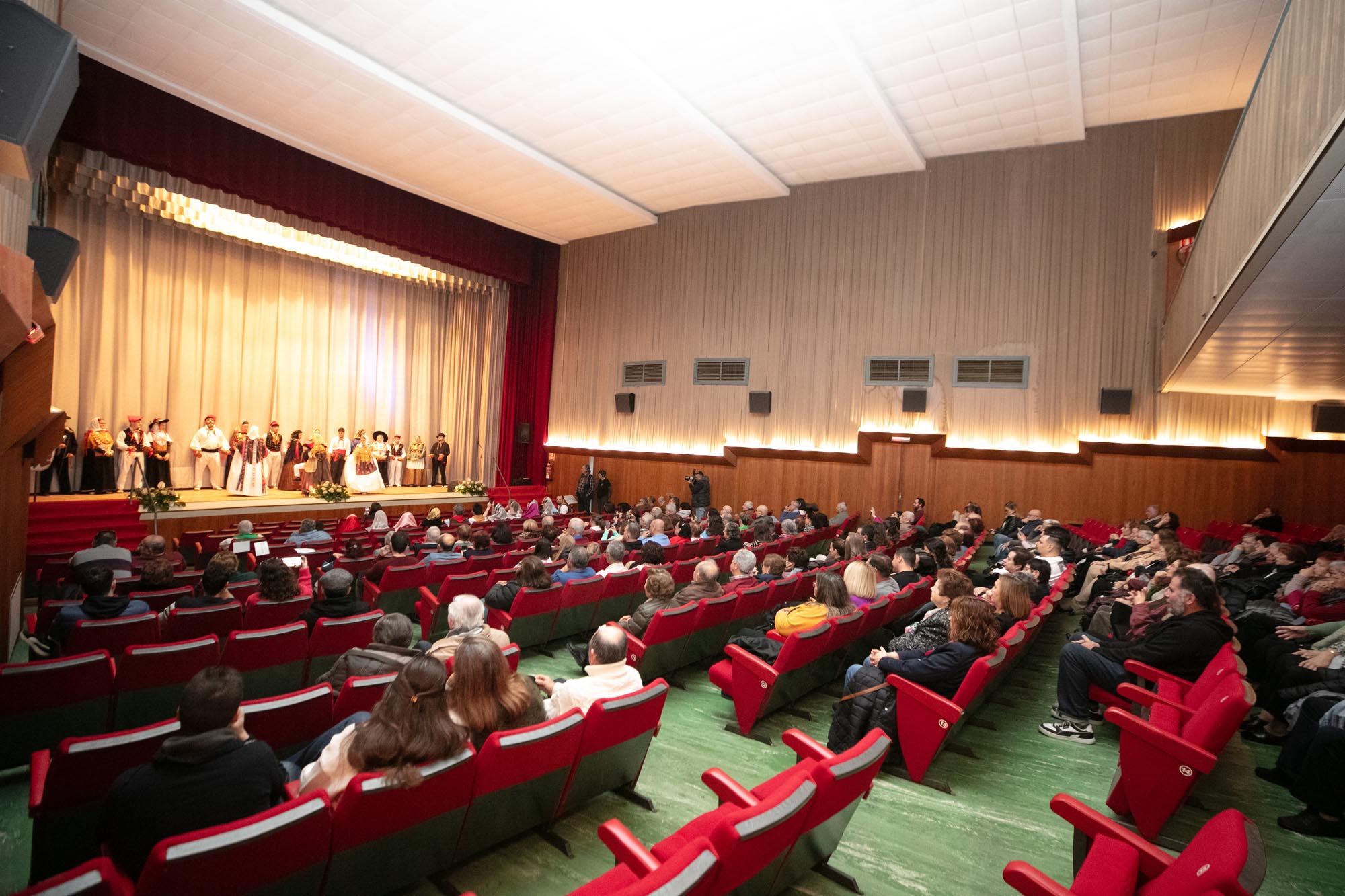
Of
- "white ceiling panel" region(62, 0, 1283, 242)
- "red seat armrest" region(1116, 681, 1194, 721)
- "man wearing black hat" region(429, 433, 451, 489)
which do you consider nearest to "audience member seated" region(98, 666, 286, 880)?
"red seat armrest" region(1116, 681, 1194, 721)

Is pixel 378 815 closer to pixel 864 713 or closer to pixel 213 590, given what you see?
pixel 864 713

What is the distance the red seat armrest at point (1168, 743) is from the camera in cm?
274

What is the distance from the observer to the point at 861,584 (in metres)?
5.02

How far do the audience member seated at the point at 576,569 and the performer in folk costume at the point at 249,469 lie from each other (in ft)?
32.9

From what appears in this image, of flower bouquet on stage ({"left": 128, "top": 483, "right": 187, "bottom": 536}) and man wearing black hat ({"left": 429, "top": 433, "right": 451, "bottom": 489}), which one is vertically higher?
man wearing black hat ({"left": 429, "top": 433, "right": 451, "bottom": 489})

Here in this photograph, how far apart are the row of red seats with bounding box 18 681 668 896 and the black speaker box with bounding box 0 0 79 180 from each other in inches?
87.1

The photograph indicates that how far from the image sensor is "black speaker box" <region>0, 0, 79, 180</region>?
2.57 meters

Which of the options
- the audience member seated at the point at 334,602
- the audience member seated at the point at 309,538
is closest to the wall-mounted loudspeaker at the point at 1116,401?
the audience member seated at the point at 334,602

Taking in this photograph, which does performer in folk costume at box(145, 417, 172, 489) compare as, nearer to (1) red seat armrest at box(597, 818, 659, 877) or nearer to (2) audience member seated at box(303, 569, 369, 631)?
(2) audience member seated at box(303, 569, 369, 631)

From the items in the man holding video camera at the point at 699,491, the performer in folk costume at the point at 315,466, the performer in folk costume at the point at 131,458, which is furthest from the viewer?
the man holding video camera at the point at 699,491

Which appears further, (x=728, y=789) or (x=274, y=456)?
(x=274, y=456)

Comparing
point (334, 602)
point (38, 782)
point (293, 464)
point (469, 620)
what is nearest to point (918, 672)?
point (469, 620)

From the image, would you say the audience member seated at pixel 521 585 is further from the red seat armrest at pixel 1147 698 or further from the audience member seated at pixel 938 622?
the red seat armrest at pixel 1147 698

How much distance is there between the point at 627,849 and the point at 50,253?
632cm
